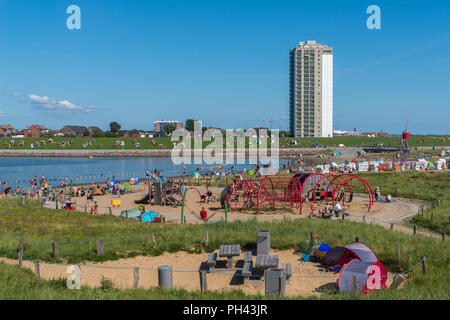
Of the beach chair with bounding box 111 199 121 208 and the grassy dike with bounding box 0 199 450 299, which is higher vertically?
the grassy dike with bounding box 0 199 450 299

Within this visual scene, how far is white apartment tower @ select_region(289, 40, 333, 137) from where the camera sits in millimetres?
158875

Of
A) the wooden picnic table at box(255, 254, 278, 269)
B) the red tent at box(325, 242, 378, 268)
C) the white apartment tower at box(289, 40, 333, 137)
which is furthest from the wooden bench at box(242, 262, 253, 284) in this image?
the white apartment tower at box(289, 40, 333, 137)

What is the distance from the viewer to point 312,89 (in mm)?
160500

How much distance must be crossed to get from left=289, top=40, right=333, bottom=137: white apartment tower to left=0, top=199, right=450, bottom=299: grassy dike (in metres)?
147

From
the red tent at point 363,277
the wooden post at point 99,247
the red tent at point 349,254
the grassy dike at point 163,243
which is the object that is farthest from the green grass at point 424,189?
the wooden post at point 99,247

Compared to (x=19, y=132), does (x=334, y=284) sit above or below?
below

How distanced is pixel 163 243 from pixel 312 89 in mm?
154221

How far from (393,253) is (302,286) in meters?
4.15

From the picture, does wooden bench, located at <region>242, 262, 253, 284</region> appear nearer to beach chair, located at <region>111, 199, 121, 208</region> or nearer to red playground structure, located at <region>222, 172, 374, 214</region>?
red playground structure, located at <region>222, 172, 374, 214</region>

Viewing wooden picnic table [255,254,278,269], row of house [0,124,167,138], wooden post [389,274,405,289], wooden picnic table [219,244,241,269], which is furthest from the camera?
row of house [0,124,167,138]

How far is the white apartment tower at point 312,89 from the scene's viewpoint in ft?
521

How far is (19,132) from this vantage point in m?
181
